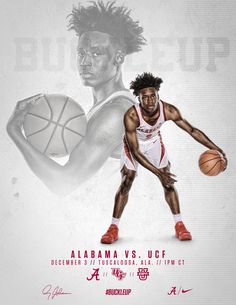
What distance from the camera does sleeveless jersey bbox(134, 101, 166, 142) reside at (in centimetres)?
310

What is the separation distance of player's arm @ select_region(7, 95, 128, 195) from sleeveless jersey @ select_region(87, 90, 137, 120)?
0.04 meters

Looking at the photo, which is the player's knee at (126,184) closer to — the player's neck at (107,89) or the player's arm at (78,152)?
the player's arm at (78,152)

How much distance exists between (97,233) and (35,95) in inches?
44.2

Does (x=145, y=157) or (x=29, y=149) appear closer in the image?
(x=145, y=157)

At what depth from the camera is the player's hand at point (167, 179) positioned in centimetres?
310

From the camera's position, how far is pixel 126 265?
10.6 feet

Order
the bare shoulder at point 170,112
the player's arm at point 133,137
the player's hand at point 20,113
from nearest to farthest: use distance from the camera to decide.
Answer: the player's arm at point 133,137 < the bare shoulder at point 170,112 < the player's hand at point 20,113

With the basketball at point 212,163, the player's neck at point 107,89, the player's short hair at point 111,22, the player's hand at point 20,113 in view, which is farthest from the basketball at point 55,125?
the basketball at point 212,163

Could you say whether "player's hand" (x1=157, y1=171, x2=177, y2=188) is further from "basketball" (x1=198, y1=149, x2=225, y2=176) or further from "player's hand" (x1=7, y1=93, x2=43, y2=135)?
"player's hand" (x1=7, y1=93, x2=43, y2=135)

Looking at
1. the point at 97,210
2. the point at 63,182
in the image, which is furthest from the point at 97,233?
the point at 63,182

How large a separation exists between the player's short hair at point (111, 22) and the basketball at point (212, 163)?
37.6 inches

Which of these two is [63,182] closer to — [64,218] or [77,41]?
[64,218]

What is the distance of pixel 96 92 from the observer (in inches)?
130

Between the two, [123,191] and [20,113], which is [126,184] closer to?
[123,191]
